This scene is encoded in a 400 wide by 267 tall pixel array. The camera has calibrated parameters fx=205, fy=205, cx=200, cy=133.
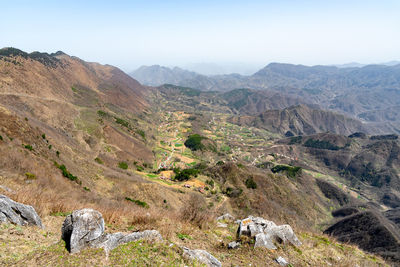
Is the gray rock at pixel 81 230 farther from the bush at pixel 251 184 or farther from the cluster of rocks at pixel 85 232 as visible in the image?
the bush at pixel 251 184

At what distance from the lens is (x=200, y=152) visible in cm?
11088

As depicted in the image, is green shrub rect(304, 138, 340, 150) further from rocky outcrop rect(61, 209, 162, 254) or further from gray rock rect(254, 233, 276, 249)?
rocky outcrop rect(61, 209, 162, 254)

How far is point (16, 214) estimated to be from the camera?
770 cm

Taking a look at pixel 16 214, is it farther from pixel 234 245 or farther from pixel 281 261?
pixel 281 261

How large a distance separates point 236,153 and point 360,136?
10751cm

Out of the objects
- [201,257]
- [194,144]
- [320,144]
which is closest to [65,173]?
[201,257]

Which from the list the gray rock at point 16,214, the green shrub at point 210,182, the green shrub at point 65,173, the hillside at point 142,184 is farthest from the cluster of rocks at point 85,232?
the green shrub at point 210,182

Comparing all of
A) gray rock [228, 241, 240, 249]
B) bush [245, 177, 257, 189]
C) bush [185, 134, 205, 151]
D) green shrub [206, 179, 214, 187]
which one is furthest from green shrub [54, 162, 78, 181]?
bush [185, 134, 205, 151]

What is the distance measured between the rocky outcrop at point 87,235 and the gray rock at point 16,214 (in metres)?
1.79

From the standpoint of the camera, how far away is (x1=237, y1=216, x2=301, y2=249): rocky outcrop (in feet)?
33.9

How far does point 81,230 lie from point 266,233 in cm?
900

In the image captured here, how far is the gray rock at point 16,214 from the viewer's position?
7449 mm

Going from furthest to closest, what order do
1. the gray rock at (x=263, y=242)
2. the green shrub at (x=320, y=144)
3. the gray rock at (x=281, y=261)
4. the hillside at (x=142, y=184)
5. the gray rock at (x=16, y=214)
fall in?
the green shrub at (x=320, y=144) < the gray rock at (x=263, y=242) < the gray rock at (x=281, y=261) < the hillside at (x=142, y=184) < the gray rock at (x=16, y=214)

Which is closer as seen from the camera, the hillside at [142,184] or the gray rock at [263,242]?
the hillside at [142,184]
